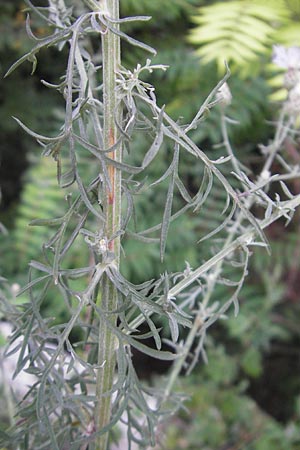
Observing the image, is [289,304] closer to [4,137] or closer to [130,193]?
[4,137]

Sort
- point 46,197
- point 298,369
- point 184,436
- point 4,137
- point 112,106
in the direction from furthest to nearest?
point 4,137, point 298,369, point 46,197, point 184,436, point 112,106

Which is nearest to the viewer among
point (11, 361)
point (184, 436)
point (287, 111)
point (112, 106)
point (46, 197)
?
point (112, 106)

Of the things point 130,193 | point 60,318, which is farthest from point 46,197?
point 130,193

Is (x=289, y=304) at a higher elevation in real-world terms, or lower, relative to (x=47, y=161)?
lower

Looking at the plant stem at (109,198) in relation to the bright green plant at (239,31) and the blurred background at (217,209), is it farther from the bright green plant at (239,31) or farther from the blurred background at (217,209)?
the bright green plant at (239,31)

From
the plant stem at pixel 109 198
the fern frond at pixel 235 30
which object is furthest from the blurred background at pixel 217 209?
the plant stem at pixel 109 198

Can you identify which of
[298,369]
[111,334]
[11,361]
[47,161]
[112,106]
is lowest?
[298,369]

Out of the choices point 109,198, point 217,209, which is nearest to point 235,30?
point 217,209
